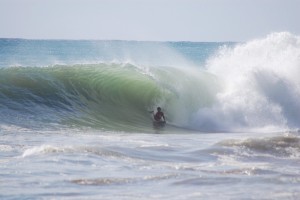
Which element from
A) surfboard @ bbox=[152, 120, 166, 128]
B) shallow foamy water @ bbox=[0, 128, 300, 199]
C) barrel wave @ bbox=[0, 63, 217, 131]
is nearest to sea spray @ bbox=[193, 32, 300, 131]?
barrel wave @ bbox=[0, 63, 217, 131]

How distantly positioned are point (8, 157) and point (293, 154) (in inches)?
219

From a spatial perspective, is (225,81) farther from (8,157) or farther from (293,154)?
(8,157)

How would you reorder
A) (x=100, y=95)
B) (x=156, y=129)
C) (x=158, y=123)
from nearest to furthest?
1. (x=156, y=129)
2. (x=158, y=123)
3. (x=100, y=95)

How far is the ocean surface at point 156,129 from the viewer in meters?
9.39

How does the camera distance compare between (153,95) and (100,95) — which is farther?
(153,95)

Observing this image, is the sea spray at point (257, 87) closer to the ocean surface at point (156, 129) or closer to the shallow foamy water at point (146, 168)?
the ocean surface at point (156, 129)

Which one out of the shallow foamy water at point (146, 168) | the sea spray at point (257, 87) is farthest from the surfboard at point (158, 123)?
the shallow foamy water at point (146, 168)

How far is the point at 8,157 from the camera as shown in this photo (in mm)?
11547

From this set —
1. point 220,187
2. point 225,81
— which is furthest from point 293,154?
point 225,81

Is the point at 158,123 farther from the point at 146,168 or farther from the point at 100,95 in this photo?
the point at 146,168

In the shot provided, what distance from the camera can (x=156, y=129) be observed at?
19.7 m

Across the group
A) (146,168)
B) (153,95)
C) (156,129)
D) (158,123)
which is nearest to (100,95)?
(153,95)

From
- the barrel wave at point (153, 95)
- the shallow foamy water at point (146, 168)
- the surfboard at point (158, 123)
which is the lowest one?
the shallow foamy water at point (146, 168)

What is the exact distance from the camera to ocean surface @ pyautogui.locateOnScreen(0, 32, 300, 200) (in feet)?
30.8
